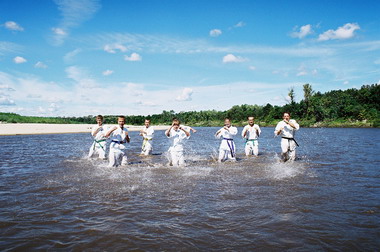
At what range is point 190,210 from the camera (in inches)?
243

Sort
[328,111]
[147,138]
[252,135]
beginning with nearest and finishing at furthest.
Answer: [252,135] < [147,138] < [328,111]

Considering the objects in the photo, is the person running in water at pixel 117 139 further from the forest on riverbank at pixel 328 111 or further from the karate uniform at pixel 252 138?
the forest on riverbank at pixel 328 111

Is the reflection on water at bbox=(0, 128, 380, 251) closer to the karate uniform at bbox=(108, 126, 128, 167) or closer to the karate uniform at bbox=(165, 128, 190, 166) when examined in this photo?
the karate uniform at bbox=(108, 126, 128, 167)

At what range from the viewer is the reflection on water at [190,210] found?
4.64 meters

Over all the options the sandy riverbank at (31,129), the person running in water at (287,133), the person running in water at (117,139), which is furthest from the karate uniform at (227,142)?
the sandy riverbank at (31,129)

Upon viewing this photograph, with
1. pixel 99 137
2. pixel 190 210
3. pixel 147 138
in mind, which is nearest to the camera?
pixel 190 210

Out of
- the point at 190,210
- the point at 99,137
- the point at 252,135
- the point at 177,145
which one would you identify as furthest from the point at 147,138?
the point at 190,210

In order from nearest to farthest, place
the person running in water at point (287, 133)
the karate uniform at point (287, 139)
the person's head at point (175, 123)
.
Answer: the person's head at point (175, 123)
the person running in water at point (287, 133)
the karate uniform at point (287, 139)

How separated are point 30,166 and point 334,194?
1240cm

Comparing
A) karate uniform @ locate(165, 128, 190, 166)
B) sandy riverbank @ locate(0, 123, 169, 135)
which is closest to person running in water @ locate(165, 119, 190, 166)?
karate uniform @ locate(165, 128, 190, 166)

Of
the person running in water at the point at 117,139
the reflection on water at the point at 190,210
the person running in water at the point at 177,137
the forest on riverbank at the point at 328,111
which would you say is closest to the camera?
the reflection on water at the point at 190,210

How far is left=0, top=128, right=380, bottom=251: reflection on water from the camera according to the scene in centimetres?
464

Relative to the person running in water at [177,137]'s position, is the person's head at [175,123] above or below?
above

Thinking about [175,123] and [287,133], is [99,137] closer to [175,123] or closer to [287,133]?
[175,123]
